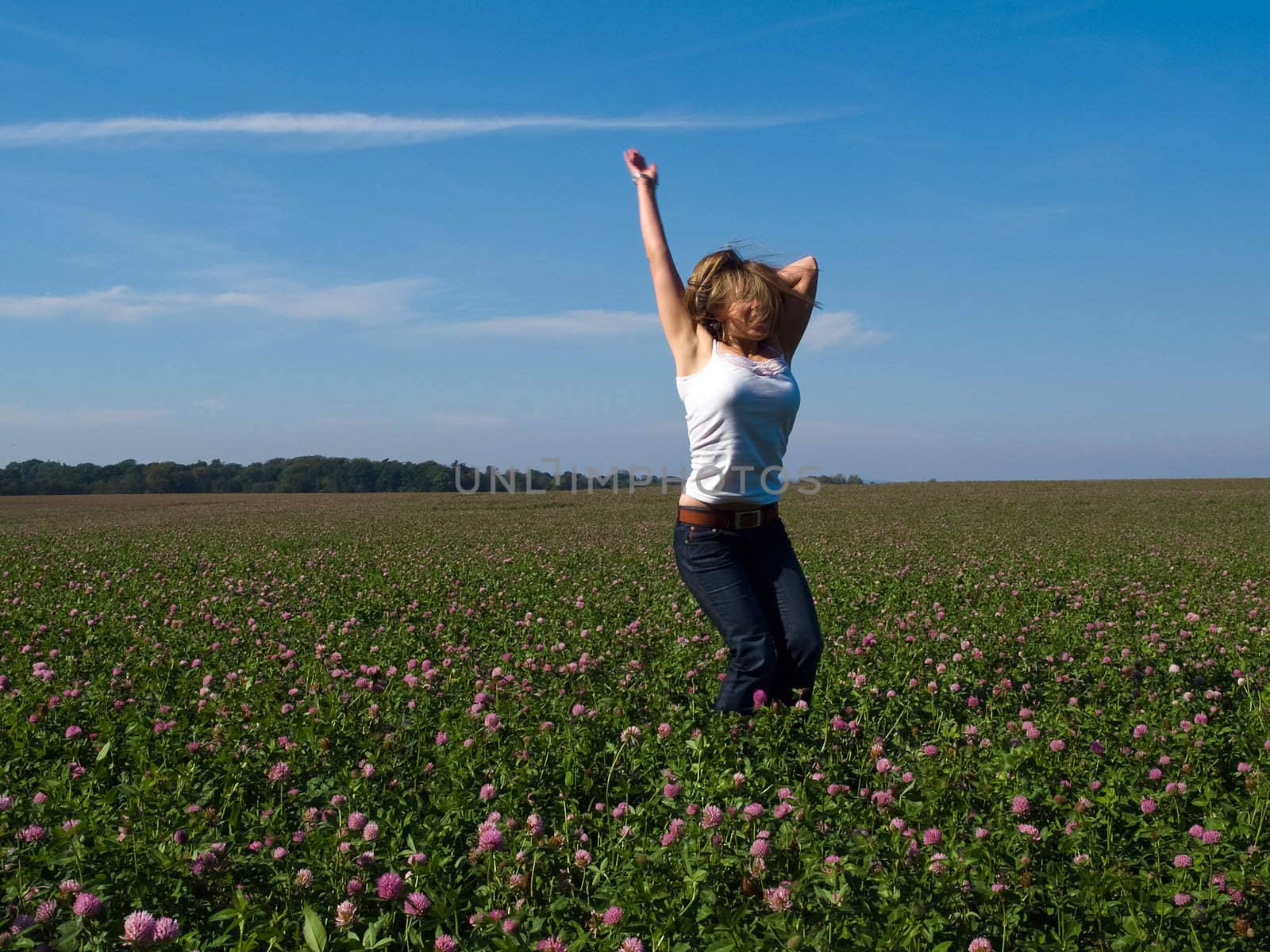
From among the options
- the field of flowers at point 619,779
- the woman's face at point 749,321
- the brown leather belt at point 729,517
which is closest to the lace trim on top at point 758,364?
the woman's face at point 749,321

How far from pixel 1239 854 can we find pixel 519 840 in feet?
9.06

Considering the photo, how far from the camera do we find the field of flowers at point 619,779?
3.09 metres

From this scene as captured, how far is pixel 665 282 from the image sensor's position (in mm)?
4625

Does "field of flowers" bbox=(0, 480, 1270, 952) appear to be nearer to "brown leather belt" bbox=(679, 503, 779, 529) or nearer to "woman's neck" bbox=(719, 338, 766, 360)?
"brown leather belt" bbox=(679, 503, 779, 529)

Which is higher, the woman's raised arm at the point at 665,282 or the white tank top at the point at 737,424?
the woman's raised arm at the point at 665,282

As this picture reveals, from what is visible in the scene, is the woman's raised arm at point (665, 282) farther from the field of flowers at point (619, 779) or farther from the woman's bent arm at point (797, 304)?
the field of flowers at point (619, 779)

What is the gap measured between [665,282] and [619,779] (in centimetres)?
250

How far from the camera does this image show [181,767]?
447 cm

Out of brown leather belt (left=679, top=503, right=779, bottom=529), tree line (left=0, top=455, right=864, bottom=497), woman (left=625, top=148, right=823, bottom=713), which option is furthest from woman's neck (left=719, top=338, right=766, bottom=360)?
tree line (left=0, top=455, right=864, bottom=497)

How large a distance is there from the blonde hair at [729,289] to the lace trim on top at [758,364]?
0.16 metres

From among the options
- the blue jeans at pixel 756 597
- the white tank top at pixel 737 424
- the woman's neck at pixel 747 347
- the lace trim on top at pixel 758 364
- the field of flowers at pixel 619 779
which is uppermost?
the woman's neck at pixel 747 347

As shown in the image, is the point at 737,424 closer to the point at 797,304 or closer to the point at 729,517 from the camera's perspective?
the point at 729,517

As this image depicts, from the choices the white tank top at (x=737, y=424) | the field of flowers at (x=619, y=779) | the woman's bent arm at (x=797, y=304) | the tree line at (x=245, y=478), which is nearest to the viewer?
Answer: the field of flowers at (x=619, y=779)

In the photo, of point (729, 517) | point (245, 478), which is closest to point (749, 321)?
point (729, 517)
